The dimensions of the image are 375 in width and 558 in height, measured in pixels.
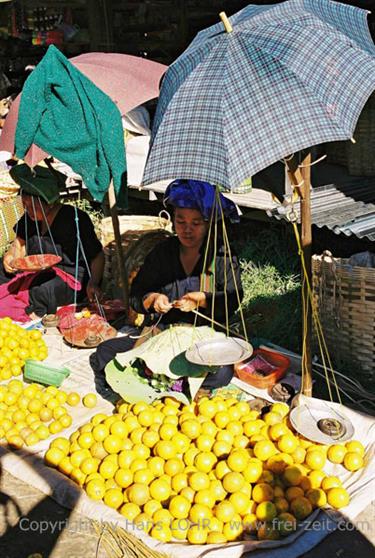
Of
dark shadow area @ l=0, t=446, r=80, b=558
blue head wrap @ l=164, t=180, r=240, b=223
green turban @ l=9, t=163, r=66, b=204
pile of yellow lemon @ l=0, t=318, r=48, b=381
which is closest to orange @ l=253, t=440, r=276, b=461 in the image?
Answer: dark shadow area @ l=0, t=446, r=80, b=558

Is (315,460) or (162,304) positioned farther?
(162,304)

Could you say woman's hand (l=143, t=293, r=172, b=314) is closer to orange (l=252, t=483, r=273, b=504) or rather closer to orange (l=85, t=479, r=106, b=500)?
orange (l=85, t=479, r=106, b=500)

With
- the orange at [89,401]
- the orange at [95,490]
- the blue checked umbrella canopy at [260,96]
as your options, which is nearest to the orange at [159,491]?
the orange at [95,490]

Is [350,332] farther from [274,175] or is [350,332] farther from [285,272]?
[274,175]

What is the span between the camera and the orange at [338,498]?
250 centimetres

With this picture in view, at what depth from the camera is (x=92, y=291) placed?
15.4 ft

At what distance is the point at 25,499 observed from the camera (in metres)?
2.75

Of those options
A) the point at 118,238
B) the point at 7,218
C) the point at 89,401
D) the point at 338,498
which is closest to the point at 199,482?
the point at 338,498

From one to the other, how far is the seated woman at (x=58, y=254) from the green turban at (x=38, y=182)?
0.09 m

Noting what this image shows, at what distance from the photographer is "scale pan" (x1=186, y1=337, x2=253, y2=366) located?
3.00 m

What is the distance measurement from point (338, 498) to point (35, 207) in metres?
3.14

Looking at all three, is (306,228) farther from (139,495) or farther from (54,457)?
(54,457)

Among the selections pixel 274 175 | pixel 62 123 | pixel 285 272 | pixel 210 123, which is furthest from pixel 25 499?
pixel 274 175

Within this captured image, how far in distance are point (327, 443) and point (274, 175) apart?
11.4ft
